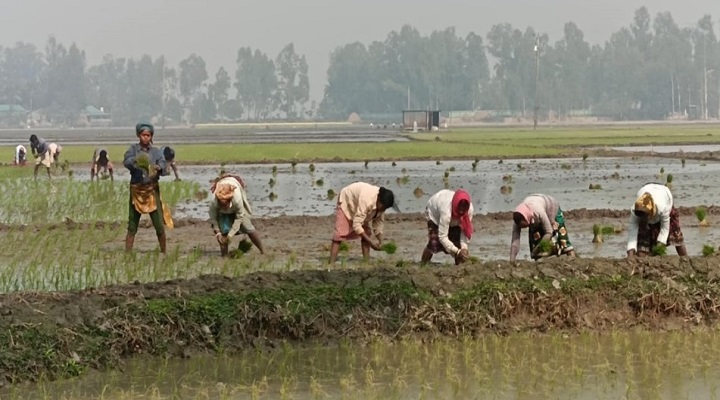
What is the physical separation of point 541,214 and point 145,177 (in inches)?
173

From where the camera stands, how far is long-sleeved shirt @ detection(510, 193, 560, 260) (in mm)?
9578

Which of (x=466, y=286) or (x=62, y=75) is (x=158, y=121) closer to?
(x=62, y=75)

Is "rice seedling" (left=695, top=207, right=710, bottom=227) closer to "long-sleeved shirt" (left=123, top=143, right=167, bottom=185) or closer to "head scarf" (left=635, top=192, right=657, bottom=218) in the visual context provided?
"head scarf" (left=635, top=192, right=657, bottom=218)

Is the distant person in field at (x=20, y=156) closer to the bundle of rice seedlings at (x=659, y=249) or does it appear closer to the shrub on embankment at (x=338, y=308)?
the shrub on embankment at (x=338, y=308)

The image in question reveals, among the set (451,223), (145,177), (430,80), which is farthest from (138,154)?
(430,80)

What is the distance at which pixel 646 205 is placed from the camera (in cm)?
915

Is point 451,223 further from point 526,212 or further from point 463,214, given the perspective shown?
point 526,212

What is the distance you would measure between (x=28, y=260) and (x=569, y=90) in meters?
135

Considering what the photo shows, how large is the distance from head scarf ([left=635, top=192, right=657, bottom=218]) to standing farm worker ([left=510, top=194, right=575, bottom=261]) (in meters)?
0.81

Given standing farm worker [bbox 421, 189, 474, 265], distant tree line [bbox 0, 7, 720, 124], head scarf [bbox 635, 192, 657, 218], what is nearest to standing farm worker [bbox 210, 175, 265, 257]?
standing farm worker [bbox 421, 189, 474, 265]

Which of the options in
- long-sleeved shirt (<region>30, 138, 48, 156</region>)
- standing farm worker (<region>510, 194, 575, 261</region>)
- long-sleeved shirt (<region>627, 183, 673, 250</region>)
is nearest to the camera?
long-sleeved shirt (<region>627, 183, 673, 250</region>)

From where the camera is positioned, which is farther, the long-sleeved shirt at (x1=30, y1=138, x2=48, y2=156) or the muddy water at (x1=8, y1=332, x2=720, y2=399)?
the long-sleeved shirt at (x1=30, y1=138, x2=48, y2=156)

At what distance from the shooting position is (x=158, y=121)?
154750 mm

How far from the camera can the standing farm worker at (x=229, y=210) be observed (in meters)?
11.4
